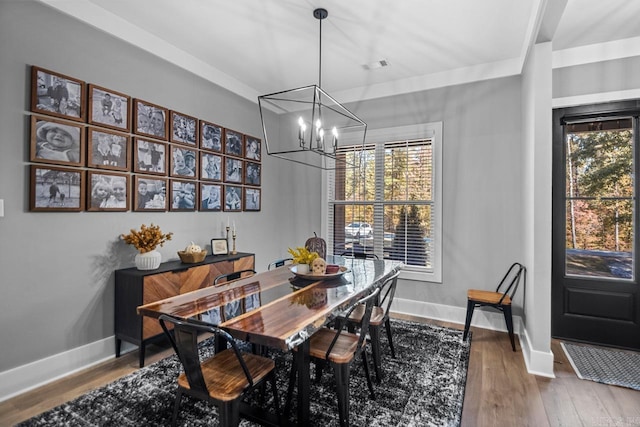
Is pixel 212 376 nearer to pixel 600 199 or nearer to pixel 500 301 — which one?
pixel 500 301

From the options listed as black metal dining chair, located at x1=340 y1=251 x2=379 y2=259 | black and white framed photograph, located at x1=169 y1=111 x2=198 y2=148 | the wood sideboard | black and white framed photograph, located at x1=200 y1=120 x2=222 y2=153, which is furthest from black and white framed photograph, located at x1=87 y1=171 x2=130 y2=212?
black metal dining chair, located at x1=340 y1=251 x2=379 y2=259

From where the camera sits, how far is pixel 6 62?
2.29 metres

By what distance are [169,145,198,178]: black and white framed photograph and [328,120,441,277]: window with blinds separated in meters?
1.86

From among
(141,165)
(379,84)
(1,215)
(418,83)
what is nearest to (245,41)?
(141,165)

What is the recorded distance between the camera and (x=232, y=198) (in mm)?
4230

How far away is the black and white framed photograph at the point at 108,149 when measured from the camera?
108 inches

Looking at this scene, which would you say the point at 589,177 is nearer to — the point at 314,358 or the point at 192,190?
the point at 314,358

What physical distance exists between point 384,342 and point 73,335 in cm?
269

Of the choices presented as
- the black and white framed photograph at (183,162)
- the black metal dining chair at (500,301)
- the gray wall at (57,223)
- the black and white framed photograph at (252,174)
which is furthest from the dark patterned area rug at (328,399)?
the black and white framed photograph at (252,174)

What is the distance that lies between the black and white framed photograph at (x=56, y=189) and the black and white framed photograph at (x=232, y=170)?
166 cm

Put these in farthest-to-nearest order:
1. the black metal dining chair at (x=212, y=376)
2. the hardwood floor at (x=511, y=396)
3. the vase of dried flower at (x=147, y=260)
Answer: the vase of dried flower at (x=147, y=260)
the hardwood floor at (x=511, y=396)
the black metal dining chair at (x=212, y=376)

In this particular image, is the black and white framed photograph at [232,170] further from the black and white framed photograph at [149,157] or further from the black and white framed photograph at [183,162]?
the black and white framed photograph at [149,157]

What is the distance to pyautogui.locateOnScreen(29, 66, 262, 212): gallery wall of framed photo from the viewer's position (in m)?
2.48

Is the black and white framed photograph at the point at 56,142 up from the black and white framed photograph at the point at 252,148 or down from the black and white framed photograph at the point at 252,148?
down
